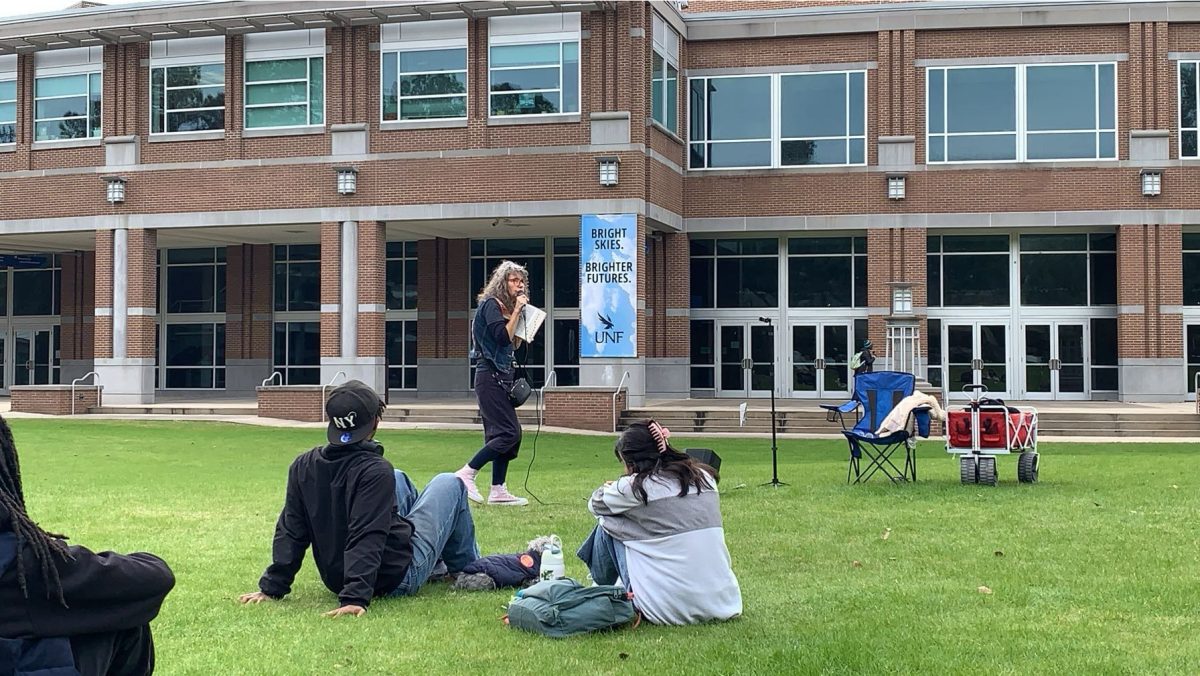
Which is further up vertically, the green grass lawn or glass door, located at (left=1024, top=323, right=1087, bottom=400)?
glass door, located at (left=1024, top=323, right=1087, bottom=400)

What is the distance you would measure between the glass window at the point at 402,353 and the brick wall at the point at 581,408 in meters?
9.13

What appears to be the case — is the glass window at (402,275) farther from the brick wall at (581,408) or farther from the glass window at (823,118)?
the glass window at (823,118)

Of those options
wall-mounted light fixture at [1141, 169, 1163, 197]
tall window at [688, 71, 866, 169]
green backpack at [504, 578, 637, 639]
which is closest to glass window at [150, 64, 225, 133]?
tall window at [688, 71, 866, 169]

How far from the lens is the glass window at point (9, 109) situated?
29.2 meters

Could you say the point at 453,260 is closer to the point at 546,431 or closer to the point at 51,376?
the point at 546,431

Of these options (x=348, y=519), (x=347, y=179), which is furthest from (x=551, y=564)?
(x=347, y=179)

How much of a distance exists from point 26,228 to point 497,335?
23509 mm

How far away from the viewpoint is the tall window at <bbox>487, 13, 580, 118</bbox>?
25453 mm

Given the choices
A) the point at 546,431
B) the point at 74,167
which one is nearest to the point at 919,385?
the point at 546,431

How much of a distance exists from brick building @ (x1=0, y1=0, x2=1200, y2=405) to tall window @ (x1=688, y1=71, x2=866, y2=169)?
63mm

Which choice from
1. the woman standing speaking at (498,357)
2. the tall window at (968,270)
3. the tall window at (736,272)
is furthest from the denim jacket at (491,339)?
the tall window at (968,270)

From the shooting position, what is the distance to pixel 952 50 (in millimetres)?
28406

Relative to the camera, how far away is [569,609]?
18.1 ft

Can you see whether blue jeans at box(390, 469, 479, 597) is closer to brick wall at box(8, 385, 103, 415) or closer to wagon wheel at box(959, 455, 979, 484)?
wagon wheel at box(959, 455, 979, 484)
